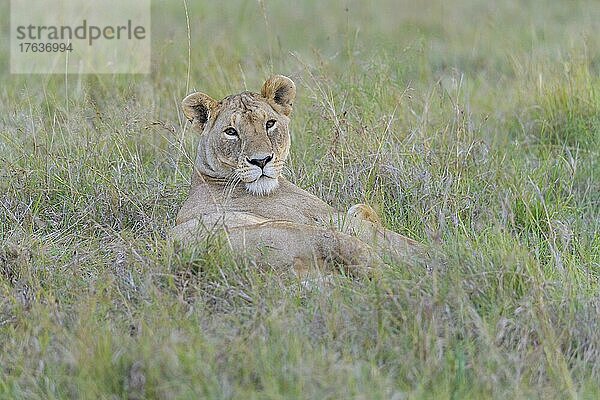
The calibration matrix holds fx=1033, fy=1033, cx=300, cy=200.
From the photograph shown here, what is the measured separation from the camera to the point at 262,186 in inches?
189

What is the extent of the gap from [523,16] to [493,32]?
76 cm

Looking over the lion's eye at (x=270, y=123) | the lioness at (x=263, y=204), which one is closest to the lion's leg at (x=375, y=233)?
the lioness at (x=263, y=204)

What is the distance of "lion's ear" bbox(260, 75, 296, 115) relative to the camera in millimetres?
5035

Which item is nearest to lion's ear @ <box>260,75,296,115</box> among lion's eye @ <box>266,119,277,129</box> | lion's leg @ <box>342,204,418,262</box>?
lion's eye @ <box>266,119,277,129</box>

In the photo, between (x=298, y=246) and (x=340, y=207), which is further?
(x=340, y=207)

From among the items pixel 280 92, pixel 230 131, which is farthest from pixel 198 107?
pixel 280 92

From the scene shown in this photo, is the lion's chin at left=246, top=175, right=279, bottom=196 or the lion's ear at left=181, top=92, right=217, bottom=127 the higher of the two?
the lion's ear at left=181, top=92, right=217, bottom=127

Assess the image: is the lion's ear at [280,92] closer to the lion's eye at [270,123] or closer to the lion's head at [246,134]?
the lion's head at [246,134]

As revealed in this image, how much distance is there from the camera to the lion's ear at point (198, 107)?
4969 mm

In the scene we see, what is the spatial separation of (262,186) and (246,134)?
10.0 inches

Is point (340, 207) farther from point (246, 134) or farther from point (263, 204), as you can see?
point (246, 134)

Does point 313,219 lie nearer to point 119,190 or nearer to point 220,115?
point 220,115

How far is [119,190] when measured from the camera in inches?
209

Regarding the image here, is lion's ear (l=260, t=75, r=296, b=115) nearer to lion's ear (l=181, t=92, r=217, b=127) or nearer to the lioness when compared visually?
the lioness
